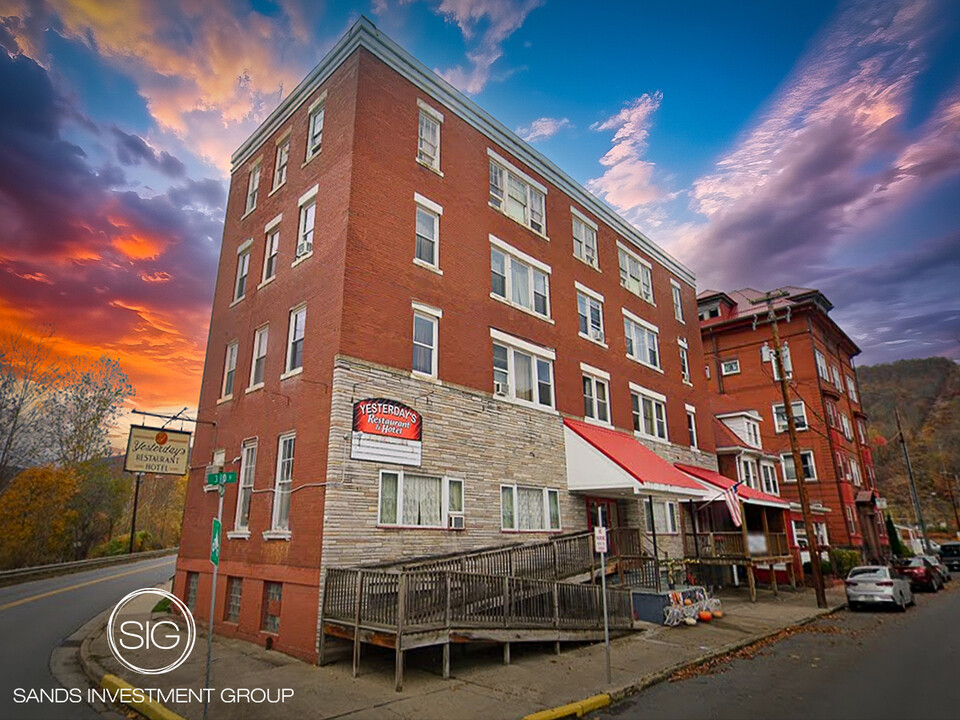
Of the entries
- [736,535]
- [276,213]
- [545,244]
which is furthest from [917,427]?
[276,213]

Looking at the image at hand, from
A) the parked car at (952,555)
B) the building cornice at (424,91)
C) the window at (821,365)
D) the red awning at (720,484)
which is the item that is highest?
the building cornice at (424,91)

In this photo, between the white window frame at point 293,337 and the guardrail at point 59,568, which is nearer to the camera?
the white window frame at point 293,337

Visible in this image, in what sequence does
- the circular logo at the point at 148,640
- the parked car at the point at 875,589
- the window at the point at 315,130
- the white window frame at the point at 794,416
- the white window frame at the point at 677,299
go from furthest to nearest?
the white window frame at the point at 794,416 → the white window frame at the point at 677,299 → the parked car at the point at 875,589 → the window at the point at 315,130 → the circular logo at the point at 148,640

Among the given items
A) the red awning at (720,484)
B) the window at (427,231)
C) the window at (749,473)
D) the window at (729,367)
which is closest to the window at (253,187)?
the window at (427,231)

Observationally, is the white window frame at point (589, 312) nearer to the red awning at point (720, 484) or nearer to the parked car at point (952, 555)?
the red awning at point (720, 484)

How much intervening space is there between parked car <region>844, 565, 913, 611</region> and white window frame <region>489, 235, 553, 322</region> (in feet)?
49.8

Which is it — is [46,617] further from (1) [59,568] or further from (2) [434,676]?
(1) [59,568]

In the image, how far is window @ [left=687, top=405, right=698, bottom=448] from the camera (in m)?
28.0

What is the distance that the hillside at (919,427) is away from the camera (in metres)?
96.3

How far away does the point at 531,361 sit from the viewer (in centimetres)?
1917

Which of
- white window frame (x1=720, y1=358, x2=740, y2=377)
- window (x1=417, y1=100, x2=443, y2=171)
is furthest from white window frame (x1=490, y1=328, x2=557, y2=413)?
white window frame (x1=720, y1=358, x2=740, y2=377)

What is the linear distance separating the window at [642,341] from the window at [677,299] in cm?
344

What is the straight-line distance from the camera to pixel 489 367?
56.5ft

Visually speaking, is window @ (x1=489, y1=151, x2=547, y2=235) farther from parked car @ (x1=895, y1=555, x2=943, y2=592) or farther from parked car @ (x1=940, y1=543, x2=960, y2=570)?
parked car @ (x1=940, y1=543, x2=960, y2=570)
